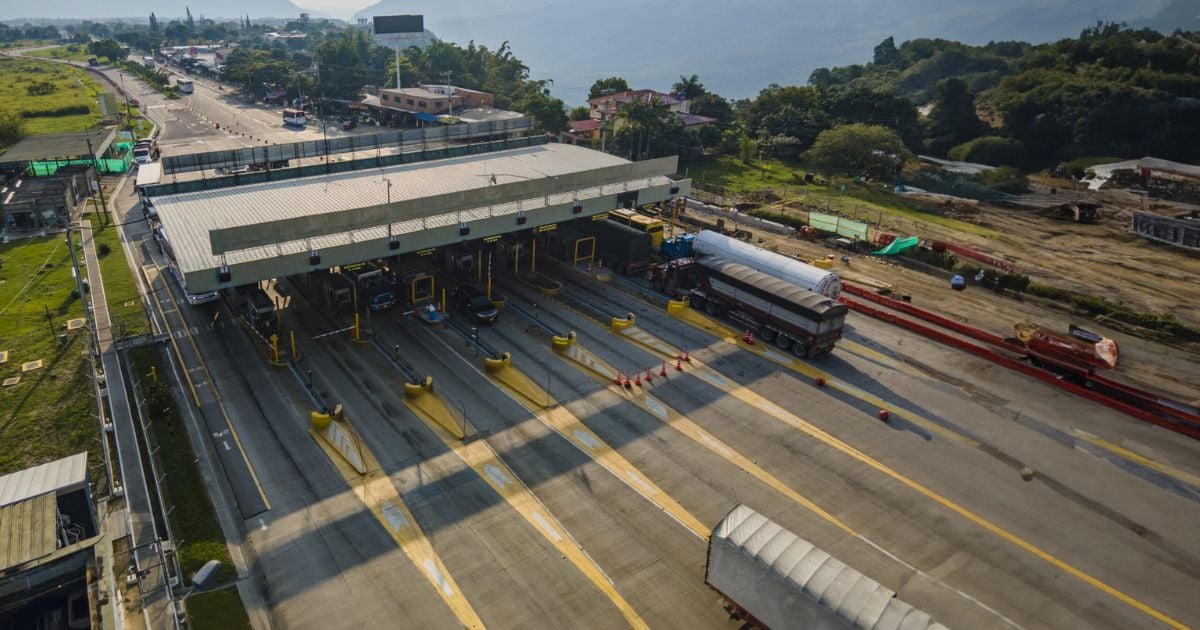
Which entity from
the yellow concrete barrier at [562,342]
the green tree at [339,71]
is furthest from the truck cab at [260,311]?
the green tree at [339,71]

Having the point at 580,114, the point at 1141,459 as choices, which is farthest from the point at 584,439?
the point at 580,114

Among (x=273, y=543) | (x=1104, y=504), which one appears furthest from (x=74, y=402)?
(x=1104, y=504)

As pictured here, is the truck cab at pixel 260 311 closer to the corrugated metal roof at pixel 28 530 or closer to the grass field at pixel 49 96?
the corrugated metal roof at pixel 28 530

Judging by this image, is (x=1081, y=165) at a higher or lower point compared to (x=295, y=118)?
higher

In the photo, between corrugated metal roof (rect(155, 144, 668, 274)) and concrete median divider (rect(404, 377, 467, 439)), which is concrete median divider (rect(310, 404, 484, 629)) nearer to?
concrete median divider (rect(404, 377, 467, 439))

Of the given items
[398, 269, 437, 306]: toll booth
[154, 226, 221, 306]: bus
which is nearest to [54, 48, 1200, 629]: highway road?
[154, 226, 221, 306]: bus

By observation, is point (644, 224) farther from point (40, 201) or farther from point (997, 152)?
point (997, 152)
